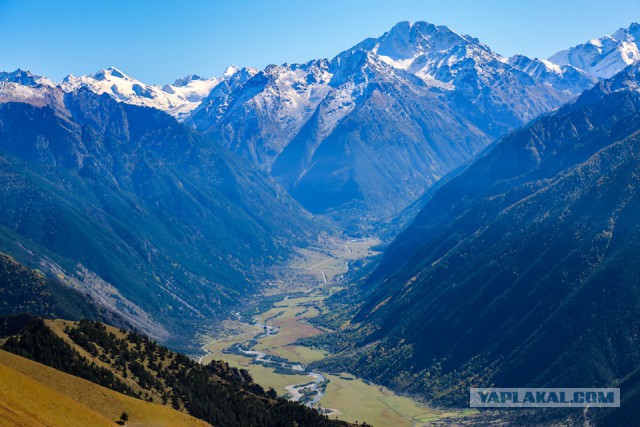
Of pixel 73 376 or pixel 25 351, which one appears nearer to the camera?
pixel 73 376

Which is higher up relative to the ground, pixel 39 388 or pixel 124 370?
pixel 124 370

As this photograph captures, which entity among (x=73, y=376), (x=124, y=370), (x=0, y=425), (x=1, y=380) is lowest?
(x=0, y=425)

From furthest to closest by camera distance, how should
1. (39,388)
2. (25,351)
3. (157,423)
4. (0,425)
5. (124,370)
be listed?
(124,370), (25,351), (157,423), (39,388), (0,425)

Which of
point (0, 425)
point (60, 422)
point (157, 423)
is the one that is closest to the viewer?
point (0, 425)

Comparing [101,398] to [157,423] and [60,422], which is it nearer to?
[157,423]

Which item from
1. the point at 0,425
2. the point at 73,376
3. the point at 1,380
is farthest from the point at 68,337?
the point at 0,425

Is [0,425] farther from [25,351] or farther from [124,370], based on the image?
[124,370]
